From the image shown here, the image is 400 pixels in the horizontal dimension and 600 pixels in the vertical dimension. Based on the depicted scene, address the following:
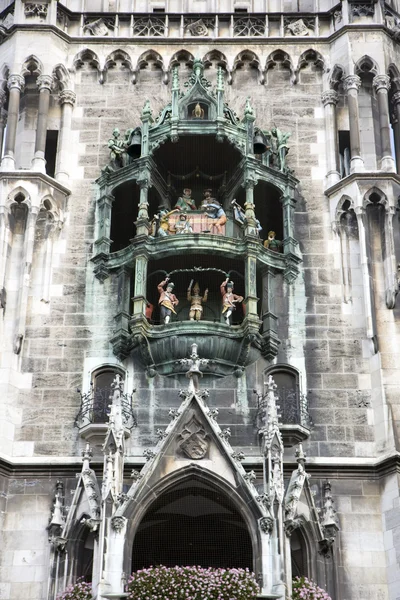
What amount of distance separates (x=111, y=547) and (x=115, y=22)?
13170mm

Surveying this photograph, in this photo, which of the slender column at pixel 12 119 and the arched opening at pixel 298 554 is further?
the slender column at pixel 12 119

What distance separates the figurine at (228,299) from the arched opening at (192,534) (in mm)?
3722

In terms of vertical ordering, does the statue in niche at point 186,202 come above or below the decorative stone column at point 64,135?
below

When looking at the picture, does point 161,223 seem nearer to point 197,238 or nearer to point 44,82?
point 197,238

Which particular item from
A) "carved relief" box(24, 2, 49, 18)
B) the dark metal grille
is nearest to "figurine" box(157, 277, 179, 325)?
the dark metal grille

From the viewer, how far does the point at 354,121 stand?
90.5ft

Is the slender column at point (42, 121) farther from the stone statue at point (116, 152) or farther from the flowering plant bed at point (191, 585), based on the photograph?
the flowering plant bed at point (191, 585)

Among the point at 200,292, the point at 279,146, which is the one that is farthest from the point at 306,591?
the point at 279,146

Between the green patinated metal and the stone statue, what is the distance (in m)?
0.02

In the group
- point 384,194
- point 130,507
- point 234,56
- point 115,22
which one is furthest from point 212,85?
point 130,507

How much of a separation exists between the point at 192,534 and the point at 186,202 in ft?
23.9

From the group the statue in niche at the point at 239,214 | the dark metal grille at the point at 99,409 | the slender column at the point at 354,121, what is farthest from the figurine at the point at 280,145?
the dark metal grille at the point at 99,409

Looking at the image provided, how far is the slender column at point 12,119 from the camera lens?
27188 mm

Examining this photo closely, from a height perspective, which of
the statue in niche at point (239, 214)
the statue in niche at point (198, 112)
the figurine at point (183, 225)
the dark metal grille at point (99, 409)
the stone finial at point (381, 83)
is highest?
the stone finial at point (381, 83)
